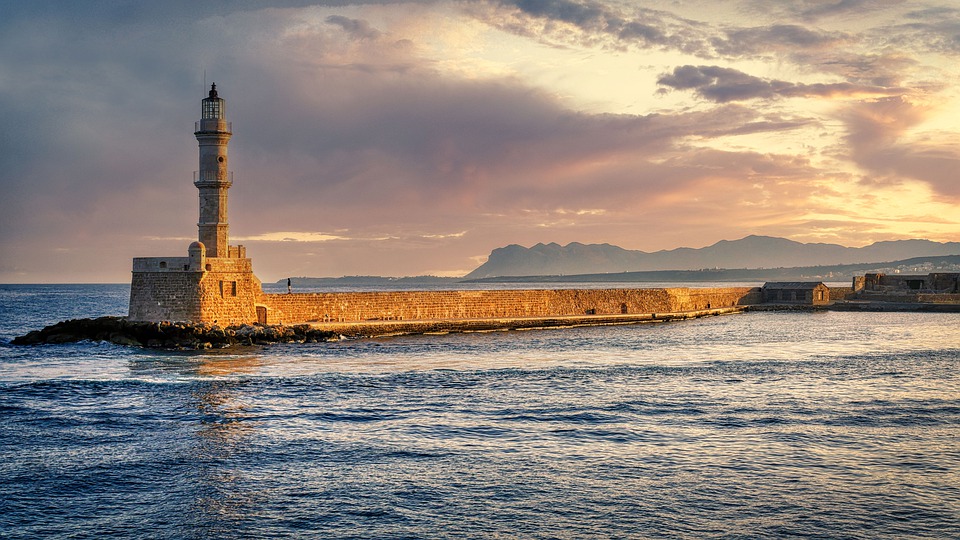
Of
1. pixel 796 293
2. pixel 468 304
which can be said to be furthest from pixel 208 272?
pixel 796 293

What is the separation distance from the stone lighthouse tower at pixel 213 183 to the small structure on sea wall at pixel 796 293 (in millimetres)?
49293

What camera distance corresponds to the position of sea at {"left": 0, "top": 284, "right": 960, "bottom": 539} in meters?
12.1

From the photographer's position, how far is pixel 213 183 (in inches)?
1494

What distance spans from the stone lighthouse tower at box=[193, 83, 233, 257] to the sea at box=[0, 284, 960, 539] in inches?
318

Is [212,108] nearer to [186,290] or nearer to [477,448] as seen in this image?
[186,290]

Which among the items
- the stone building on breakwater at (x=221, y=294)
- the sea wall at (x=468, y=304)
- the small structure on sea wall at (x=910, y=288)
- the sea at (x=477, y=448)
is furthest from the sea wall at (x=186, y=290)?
the small structure on sea wall at (x=910, y=288)

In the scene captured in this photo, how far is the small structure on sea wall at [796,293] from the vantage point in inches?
2763

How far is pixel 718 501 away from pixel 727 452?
3.08m

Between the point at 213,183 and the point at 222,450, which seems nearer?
the point at 222,450

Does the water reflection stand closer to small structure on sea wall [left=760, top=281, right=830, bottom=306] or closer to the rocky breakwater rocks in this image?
the rocky breakwater rocks

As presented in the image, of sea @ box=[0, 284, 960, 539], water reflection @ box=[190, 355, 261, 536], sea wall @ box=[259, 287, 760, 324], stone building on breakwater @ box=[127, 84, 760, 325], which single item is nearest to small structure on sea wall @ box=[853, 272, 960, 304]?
sea wall @ box=[259, 287, 760, 324]

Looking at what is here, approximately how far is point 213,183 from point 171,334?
717cm

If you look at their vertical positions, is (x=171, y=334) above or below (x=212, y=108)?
below

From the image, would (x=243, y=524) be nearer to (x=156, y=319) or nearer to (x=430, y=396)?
(x=430, y=396)
